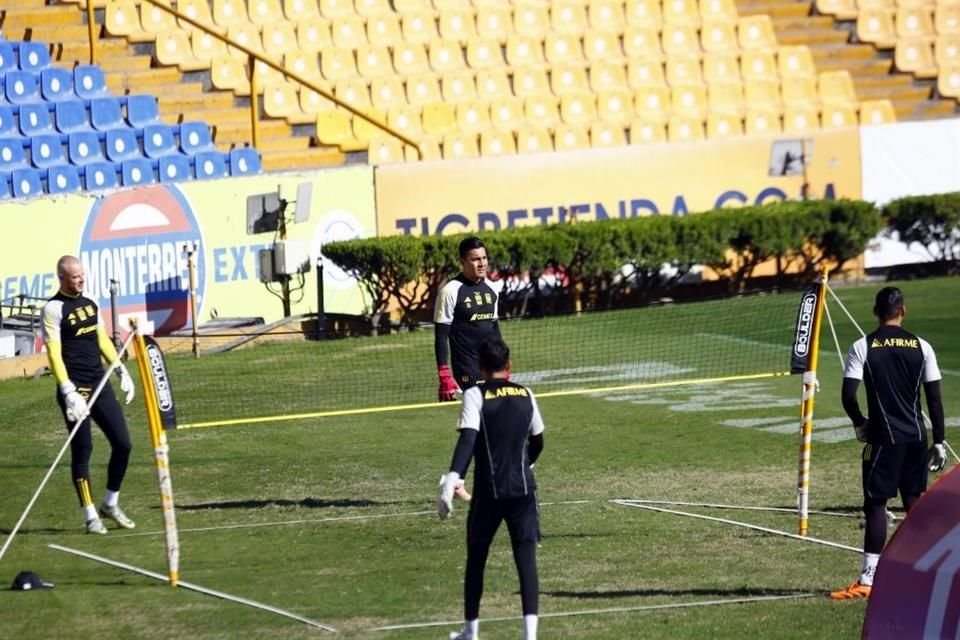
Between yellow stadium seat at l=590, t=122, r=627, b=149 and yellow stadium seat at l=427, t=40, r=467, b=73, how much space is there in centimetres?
281

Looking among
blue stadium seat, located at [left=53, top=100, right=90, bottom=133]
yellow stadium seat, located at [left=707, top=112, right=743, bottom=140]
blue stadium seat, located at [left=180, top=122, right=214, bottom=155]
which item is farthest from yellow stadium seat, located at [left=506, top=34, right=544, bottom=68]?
blue stadium seat, located at [left=53, top=100, right=90, bottom=133]

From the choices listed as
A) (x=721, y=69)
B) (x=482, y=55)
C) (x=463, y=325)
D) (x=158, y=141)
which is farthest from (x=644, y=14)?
(x=463, y=325)

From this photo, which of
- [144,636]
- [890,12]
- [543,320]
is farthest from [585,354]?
[890,12]

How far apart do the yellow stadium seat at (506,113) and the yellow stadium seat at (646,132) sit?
211cm

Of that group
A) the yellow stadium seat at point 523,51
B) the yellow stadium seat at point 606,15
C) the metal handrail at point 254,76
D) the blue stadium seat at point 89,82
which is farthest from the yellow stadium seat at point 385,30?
the blue stadium seat at point 89,82

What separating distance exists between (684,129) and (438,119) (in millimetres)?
4757

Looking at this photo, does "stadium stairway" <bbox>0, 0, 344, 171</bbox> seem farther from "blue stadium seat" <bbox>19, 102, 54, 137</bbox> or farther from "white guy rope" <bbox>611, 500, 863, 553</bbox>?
"white guy rope" <bbox>611, 500, 863, 553</bbox>

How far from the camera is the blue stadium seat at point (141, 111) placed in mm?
27000

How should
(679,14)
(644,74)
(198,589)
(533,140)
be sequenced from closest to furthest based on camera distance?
(198,589)
(533,140)
(644,74)
(679,14)

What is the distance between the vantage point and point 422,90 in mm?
30656

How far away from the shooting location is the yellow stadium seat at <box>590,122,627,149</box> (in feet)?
100

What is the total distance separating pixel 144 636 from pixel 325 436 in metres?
7.71

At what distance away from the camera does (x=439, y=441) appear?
1742 cm

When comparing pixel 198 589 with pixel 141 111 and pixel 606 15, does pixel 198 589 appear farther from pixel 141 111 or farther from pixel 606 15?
pixel 606 15
